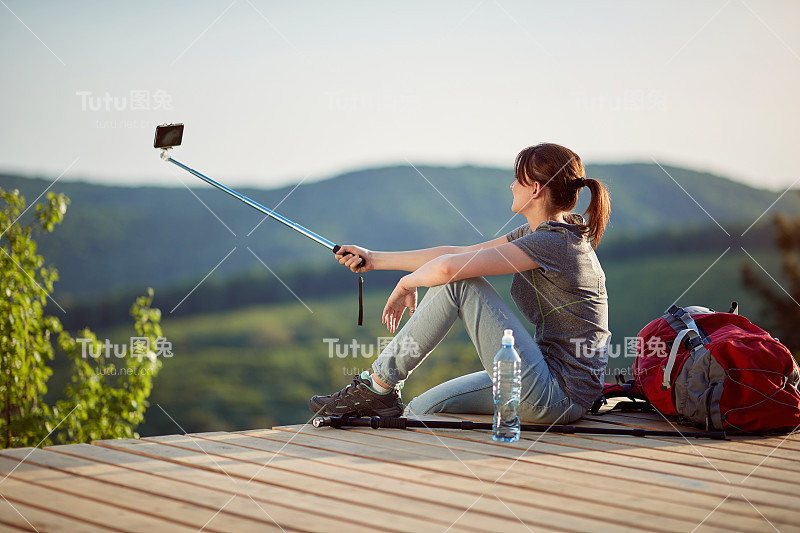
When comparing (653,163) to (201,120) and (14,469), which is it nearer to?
(201,120)

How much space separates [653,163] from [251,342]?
7.20 metres

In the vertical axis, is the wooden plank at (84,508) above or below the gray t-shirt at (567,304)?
below

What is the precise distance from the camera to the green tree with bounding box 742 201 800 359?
773 cm

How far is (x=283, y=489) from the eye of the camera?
5.83ft

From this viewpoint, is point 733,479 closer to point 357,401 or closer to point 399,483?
point 399,483

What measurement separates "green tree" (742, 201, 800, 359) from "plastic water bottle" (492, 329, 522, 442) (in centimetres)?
616

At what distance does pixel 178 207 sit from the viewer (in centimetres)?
1265

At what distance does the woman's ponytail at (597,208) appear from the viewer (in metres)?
2.48

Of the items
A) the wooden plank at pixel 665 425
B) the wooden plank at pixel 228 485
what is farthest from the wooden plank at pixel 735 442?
the wooden plank at pixel 228 485

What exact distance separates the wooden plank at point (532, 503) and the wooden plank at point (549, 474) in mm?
95

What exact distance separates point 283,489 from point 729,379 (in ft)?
4.69

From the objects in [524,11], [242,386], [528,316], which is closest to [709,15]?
[524,11]

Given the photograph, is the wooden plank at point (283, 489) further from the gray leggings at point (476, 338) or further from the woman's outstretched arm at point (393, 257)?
the woman's outstretched arm at point (393, 257)

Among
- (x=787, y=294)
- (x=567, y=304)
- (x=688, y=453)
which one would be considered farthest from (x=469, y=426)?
(x=787, y=294)
